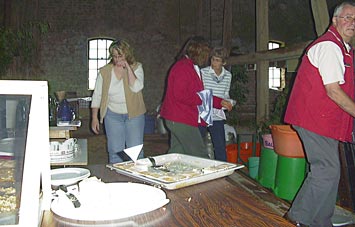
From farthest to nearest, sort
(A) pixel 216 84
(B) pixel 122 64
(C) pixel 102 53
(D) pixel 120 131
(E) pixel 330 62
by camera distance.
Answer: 1. (C) pixel 102 53
2. (A) pixel 216 84
3. (D) pixel 120 131
4. (B) pixel 122 64
5. (E) pixel 330 62

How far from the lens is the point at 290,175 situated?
3680 millimetres

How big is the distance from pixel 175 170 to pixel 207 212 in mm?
419

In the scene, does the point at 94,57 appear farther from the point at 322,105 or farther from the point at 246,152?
the point at 322,105

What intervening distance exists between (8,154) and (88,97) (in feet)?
33.0

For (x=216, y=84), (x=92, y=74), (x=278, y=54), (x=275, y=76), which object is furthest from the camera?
(x=275, y=76)

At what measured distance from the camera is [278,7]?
11.6 m

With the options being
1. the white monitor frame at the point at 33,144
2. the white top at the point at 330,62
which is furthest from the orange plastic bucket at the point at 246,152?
the white monitor frame at the point at 33,144

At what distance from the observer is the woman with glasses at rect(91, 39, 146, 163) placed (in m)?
3.55

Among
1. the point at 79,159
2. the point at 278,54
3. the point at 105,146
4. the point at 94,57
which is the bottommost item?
the point at 105,146

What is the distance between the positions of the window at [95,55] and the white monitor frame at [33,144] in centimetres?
1069

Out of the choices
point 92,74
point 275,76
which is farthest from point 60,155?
point 275,76

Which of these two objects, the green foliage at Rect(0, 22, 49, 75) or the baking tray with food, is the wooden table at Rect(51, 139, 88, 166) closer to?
the baking tray with food

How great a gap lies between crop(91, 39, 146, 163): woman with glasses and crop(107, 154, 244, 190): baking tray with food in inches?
73.5

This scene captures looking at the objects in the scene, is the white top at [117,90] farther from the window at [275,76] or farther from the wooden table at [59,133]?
the window at [275,76]
